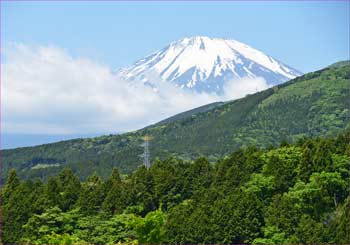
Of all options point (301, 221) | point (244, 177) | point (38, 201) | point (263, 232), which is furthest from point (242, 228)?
point (38, 201)

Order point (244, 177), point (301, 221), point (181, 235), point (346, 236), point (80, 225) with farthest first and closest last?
point (244, 177), point (80, 225), point (181, 235), point (301, 221), point (346, 236)

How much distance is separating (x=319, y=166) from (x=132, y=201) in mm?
13719

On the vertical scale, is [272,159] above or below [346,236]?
above

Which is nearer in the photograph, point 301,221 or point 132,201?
point 301,221

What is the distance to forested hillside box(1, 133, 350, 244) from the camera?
4097 cm

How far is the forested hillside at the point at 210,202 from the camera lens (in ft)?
134

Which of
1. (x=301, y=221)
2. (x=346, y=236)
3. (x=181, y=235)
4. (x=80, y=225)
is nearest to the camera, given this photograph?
(x=346, y=236)

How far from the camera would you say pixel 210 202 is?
147 ft

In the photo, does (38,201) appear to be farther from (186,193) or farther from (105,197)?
(186,193)

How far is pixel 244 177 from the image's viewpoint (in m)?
48.8

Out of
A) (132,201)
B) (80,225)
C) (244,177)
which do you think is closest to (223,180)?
(244,177)

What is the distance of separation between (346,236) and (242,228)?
7977 mm

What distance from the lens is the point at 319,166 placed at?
153 feet

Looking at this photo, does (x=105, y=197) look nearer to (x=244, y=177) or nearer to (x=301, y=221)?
(x=244, y=177)
